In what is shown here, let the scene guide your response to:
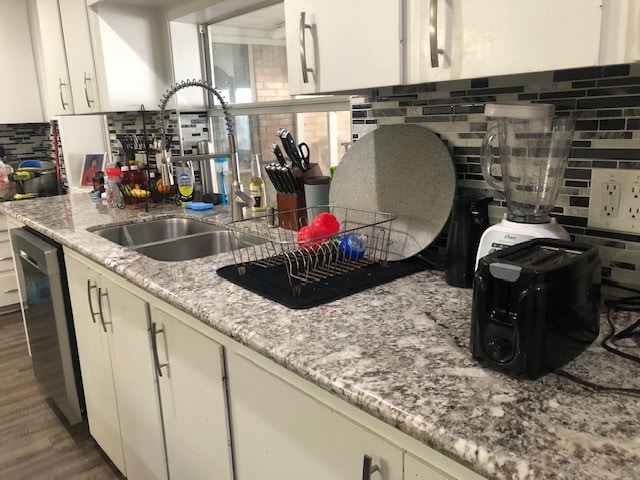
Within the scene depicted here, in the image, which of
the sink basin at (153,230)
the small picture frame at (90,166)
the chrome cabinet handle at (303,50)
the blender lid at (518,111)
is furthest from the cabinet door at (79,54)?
the blender lid at (518,111)

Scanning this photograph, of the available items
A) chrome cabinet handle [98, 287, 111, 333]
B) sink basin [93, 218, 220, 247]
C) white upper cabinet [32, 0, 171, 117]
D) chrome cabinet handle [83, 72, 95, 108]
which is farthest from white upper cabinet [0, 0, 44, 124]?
chrome cabinet handle [98, 287, 111, 333]

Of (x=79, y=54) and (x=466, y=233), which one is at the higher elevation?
(x=79, y=54)

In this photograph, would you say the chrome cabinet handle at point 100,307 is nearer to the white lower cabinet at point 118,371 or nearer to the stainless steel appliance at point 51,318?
the white lower cabinet at point 118,371

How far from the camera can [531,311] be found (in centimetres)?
85

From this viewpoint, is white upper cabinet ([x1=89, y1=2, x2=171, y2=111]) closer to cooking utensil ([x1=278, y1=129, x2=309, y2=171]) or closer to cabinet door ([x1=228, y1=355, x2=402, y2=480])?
cooking utensil ([x1=278, y1=129, x2=309, y2=171])

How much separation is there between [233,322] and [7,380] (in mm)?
2414

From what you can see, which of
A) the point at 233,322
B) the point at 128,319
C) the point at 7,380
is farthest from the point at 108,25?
the point at 233,322

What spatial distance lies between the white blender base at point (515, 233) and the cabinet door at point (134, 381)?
3.31ft

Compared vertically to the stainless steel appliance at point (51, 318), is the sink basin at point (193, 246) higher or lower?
higher

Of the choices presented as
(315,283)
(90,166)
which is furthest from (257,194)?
(90,166)

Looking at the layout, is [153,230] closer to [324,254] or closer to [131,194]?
[131,194]

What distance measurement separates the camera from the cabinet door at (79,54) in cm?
→ 287

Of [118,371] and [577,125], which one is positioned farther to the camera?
[118,371]

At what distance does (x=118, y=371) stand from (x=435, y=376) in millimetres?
1372
